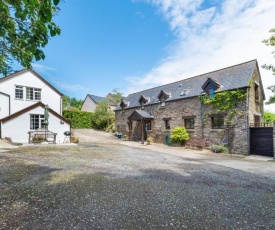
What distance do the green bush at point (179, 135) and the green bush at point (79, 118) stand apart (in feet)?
71.2

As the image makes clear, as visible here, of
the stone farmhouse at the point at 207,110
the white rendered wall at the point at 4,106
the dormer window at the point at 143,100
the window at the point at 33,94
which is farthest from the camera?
the dormer window at the point at 143,100

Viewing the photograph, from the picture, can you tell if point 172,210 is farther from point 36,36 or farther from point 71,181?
point 36,36

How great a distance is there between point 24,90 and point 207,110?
21918 millimetres

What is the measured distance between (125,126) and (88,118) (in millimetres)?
11374

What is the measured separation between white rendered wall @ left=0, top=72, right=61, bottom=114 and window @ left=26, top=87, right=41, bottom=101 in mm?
353

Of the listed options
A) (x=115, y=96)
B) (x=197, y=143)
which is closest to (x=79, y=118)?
(x=115, y=96)

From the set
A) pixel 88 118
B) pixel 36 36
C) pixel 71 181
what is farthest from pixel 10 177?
pixel 88 118

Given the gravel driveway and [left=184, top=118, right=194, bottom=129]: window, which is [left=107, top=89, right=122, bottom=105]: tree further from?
the gravel driveway

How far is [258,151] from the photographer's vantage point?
1557 centimetres

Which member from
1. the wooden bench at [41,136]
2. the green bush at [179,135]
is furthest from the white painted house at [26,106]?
the green bush at [179,135]

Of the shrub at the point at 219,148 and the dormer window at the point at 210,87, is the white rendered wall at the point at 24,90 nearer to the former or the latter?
the dormer window at the point at 210,87

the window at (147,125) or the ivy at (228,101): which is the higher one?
the ivy at (228,101)

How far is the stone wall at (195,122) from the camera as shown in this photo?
1608 centimetres

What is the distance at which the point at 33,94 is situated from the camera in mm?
22484
